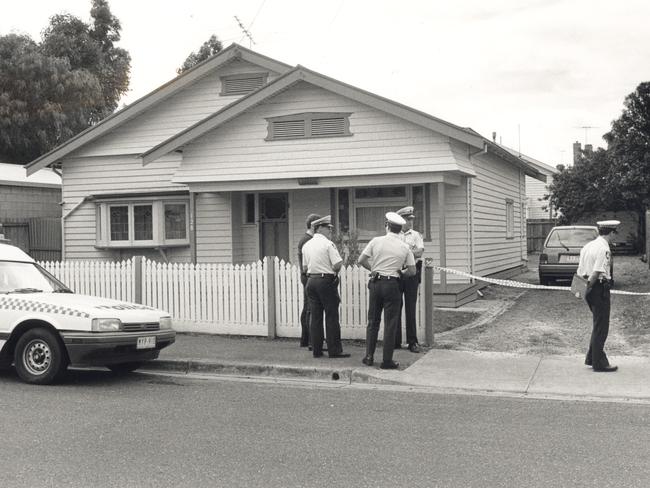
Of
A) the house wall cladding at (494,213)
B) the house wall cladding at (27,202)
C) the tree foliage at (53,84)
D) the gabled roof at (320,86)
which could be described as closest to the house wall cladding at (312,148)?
the gabled roof at (320,86)

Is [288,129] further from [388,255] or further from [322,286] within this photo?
[388,255]

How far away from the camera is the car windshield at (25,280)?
9.05 m

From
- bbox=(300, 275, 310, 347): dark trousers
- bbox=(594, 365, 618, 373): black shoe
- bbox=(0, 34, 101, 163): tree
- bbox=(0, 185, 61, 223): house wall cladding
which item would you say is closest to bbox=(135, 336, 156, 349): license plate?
bbox=(300, 275, 310, 347): dark trousers

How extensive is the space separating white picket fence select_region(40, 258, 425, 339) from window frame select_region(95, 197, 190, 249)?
202 inches

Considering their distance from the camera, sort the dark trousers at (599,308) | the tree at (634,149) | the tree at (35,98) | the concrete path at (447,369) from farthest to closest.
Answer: the tree at (35,98) < the tree at (634,149) < the dark trousers at (599,308) < the concrete path at (447,369)

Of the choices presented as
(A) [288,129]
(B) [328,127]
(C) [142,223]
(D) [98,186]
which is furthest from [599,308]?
(D) [98,186]

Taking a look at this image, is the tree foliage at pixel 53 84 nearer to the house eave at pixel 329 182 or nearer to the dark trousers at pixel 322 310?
the house eave at pixel 329 182

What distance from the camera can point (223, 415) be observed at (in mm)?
6879

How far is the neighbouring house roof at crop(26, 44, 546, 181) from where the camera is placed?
47.4 ft

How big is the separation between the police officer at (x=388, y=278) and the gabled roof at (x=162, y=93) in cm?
932

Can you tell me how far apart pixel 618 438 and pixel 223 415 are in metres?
3.33

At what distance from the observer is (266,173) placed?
51.3ft

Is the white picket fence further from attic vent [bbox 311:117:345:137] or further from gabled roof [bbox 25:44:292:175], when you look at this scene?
gabled roof [bbox 25:44:292:175]

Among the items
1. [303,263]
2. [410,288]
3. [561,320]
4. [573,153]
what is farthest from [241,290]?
[573,153]
